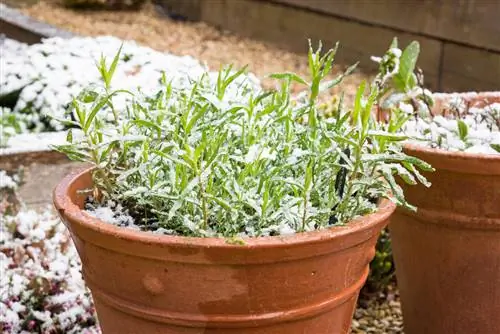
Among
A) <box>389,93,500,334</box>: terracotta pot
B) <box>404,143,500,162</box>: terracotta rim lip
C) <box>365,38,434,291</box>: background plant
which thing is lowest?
<box>389,93,500,334</box>: terracotta pot

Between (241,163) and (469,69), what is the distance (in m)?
4.26

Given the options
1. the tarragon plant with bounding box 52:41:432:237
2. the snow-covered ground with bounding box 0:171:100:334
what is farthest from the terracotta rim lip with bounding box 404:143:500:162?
the snow-covered ground with bounding box 0:171:100:334

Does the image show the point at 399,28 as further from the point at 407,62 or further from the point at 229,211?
the point at 229,211

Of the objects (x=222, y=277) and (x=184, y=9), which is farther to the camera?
(x=184, y=9)

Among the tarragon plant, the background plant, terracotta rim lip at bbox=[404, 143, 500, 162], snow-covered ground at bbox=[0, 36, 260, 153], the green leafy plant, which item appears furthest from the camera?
snow-covered ground at bbox=[0, 36, 260, 153]

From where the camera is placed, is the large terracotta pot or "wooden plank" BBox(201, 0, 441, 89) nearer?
the large terracotta pot

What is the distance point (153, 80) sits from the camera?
3.83 m

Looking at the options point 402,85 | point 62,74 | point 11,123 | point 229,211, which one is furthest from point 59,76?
point 229,211

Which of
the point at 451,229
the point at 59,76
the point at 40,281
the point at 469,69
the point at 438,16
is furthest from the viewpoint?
the point at 438,16

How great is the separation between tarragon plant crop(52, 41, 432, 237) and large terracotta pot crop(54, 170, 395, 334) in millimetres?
90

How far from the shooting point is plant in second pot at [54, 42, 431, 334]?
1.64 metres

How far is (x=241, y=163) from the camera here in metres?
1.90

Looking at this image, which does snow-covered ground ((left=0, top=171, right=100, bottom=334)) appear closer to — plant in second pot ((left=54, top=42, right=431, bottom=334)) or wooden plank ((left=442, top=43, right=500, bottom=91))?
plant in second pot ((left=54, top=42, right=431, bottom=334))

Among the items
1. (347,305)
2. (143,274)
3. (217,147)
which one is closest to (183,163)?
(217,147)
